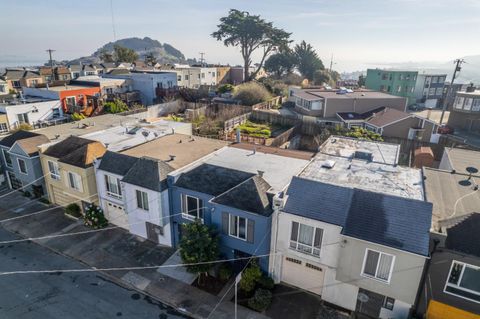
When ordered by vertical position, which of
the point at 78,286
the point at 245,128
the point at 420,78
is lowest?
the point at 78,286

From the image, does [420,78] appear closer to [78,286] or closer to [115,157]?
[115,157]

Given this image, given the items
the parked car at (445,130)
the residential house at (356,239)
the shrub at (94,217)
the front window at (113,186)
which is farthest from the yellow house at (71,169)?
the parked car at (445,130)

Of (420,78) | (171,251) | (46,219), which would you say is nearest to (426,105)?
(420,78)

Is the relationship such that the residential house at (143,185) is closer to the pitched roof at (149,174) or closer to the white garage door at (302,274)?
the pitched roof at (149,174)

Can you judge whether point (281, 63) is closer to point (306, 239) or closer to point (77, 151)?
point (77, 151)

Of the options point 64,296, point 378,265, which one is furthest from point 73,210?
point 378,265
